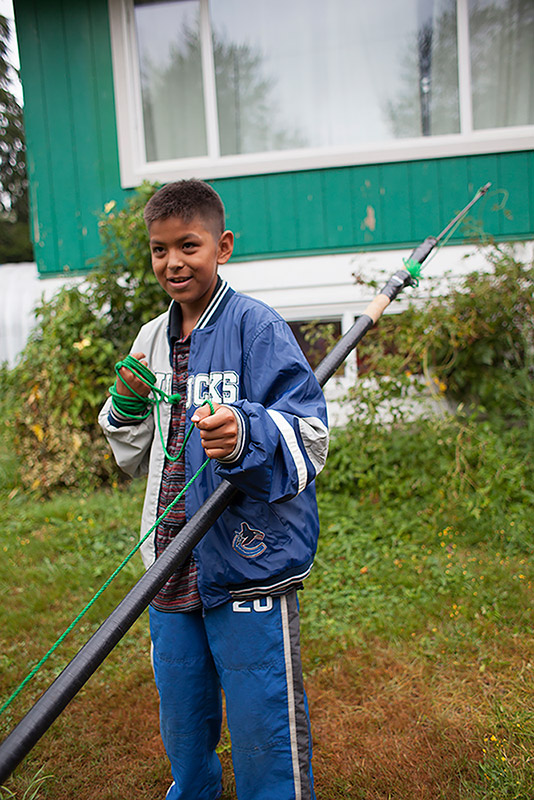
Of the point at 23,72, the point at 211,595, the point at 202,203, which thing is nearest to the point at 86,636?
the point at 211,595

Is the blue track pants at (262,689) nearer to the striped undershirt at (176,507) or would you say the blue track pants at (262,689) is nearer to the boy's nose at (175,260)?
the striped undershirt at (176,507)

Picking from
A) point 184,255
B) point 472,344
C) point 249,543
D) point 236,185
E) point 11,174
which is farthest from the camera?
point 11,174

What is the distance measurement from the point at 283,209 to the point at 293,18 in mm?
1596

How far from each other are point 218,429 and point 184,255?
60 cm

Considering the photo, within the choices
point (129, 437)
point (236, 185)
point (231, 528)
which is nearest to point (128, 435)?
point (129, 437)

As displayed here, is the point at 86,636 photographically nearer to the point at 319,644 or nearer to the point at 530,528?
the point at 319,644

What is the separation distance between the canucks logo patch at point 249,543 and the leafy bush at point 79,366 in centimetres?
327

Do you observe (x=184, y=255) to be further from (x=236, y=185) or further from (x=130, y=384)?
(x=236, y=185)

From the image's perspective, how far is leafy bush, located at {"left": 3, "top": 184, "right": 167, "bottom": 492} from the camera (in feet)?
15.6

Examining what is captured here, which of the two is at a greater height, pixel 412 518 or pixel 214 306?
pixel 214 306

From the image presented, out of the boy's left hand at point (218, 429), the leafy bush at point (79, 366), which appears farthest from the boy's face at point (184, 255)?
the leafy bush at point (79, 366)

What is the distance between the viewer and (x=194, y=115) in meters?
5.45

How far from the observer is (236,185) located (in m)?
5.20

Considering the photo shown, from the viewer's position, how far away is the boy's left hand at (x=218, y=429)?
1.35 m
